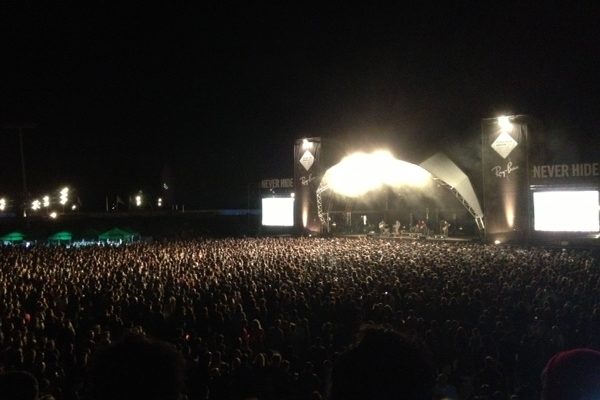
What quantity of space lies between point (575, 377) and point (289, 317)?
7300 millimetres

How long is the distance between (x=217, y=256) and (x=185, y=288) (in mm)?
5996

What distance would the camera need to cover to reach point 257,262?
52.7ft

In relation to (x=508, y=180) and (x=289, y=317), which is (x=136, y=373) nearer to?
(x=289, y=317)

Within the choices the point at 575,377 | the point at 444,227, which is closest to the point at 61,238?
the point at 444,227

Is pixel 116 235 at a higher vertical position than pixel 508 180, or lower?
lower

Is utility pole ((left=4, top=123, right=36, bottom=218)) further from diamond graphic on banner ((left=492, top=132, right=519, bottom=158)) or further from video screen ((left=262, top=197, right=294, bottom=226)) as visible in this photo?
diamond graphic on banner ((left=492, top=132, right=519, bottom=158))

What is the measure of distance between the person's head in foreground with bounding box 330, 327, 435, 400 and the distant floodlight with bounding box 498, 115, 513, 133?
2505 cm

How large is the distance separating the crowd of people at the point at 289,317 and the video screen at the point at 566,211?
30.2 feet

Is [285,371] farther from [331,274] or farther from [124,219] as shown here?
[124,219]

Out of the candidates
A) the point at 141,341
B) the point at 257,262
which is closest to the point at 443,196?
the point at 257,262

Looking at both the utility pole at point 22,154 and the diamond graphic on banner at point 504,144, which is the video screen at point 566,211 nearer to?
the diamond graphic on banner at point 504,144

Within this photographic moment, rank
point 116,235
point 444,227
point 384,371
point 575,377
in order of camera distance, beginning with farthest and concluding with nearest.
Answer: point 444,227 < point 116,235 < point 575,377 < point 384,371

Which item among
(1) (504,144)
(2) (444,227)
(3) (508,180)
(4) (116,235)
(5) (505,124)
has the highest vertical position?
(5) (505,124)

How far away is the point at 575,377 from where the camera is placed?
204 centimetres
